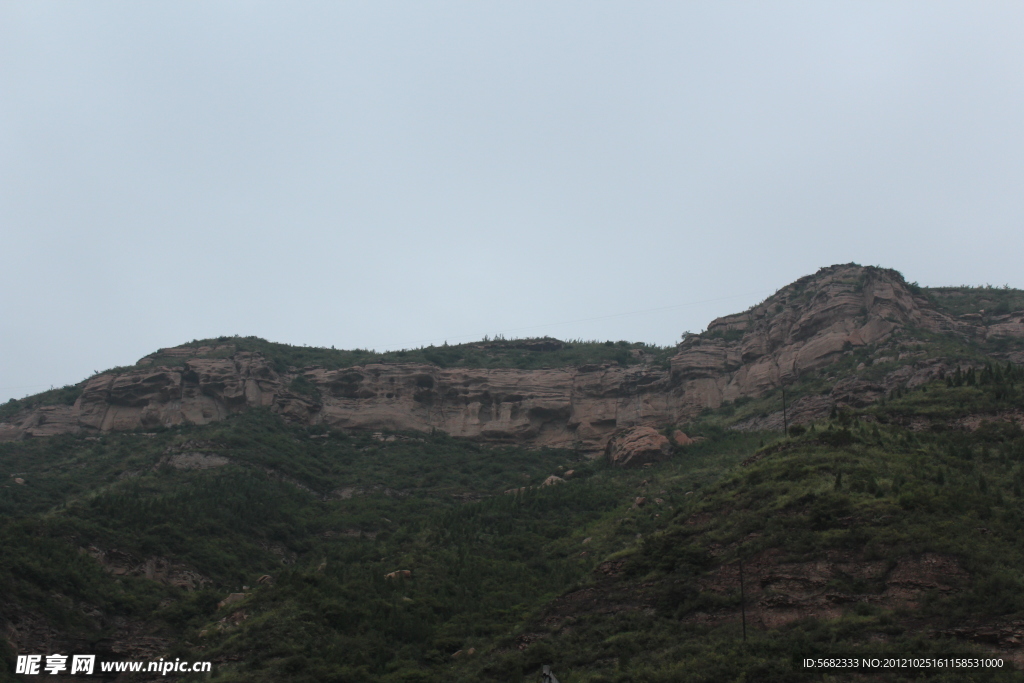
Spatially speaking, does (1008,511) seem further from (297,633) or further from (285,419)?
(285,419)

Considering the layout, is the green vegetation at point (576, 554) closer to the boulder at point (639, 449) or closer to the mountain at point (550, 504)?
the mountain at point (550, 504)

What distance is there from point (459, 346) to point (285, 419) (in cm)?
2470

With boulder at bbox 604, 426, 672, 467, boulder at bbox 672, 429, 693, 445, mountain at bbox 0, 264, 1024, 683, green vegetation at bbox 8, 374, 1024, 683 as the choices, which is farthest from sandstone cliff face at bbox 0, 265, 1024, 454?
green vegetation at bbox 8, 374, 1024, 683

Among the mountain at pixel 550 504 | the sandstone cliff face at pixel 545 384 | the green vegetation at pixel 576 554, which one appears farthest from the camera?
the sandstone cliff face at pixel 545 384

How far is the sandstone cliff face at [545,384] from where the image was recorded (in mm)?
77625

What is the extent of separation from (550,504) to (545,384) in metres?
32.4

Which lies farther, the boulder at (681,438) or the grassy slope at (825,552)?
the boulder at (681,438)

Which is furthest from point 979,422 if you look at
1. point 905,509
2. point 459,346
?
point 459,346

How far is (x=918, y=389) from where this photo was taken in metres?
54.8

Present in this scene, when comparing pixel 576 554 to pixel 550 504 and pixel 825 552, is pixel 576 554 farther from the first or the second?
pixel 825 552

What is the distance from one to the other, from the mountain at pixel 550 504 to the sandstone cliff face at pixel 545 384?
0.30 metres

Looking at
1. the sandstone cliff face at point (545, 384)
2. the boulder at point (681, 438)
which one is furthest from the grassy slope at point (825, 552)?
the sandstone cliff face at point (545, 384)

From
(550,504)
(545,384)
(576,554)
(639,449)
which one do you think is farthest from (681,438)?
(545,384)

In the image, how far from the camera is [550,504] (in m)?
59.9
